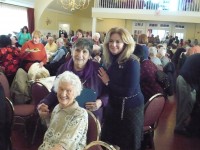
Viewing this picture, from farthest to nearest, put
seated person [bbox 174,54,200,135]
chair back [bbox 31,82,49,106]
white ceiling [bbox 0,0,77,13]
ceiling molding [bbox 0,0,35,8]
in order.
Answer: white ceiling [bbox 0,0,77,13], ceiling molding [bbox 0,0,35,8], seated person [bbox 174,54,200,135], chair back [bbox 31,82,49,106]

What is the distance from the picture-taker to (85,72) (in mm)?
2191

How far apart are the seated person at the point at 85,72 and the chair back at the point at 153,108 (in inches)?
24.9

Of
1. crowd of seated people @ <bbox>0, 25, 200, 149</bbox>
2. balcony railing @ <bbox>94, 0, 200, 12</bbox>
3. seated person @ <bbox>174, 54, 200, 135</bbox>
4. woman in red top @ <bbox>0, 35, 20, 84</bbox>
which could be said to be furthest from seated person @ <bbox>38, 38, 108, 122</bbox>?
balcony railing @ <bbox>94, 0, 200, 12</bbox>

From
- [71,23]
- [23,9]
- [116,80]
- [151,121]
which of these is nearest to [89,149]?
[116,80]

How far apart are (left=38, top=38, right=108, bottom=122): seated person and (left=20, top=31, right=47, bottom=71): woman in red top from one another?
2.31 m

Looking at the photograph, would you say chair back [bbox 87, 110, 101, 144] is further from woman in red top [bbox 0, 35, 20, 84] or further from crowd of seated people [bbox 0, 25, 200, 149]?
woman in red top [bbox 0, 35, 20, 84]

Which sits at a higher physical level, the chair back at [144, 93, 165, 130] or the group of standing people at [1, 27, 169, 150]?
the group of standing people at [1, 27, 169, 150]

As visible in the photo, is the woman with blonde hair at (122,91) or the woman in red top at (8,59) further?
the woman in red top at (8,59)

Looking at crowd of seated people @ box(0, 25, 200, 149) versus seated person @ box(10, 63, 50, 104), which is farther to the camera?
seated person @ box(10, 63, 50, 104)

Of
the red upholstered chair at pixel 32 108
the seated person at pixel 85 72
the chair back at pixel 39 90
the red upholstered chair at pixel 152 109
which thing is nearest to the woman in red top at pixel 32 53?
the red upholstered chair at pixel 32 108

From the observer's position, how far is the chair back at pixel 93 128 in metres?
1.88

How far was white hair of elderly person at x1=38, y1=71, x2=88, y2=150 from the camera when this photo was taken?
1.73 metres

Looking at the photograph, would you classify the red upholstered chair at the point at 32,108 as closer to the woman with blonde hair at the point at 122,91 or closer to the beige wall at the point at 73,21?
the woman with blonde hair at the point at 122,91

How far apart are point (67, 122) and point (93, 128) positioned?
21 centimetres
